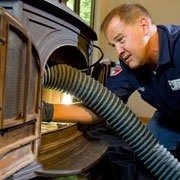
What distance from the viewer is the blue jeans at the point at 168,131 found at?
1.57 m

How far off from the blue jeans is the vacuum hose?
1.22 feet

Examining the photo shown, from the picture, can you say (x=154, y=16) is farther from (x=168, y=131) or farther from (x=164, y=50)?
(x=164, y=50)

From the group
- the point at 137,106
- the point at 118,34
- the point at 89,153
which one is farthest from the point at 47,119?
the point at 137,106

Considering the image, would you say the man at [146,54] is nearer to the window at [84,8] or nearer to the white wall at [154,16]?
the window at [84,8]

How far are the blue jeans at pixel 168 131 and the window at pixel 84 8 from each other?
1.61 meters

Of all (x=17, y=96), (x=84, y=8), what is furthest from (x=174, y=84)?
(x=84, y=8)

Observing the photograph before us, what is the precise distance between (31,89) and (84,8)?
2.34 meters

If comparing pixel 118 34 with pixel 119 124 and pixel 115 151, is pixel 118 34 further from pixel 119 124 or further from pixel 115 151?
pixel 115 151

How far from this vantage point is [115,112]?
118cm

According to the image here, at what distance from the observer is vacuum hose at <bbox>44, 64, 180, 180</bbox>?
1.15 metres

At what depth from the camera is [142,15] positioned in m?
1.32

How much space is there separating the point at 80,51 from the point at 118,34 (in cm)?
20

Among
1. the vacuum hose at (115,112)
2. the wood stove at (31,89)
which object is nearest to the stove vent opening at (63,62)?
the wood stove at (31,89)

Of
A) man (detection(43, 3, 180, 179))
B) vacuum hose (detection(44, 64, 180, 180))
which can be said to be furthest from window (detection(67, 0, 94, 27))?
vacuum hose (detection(44, 64, 180, 180))
